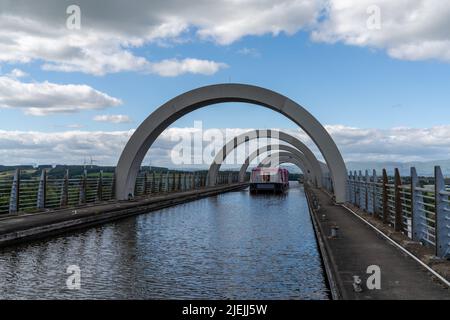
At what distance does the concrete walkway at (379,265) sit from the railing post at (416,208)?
64 centimetres

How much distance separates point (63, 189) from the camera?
18.6 meters

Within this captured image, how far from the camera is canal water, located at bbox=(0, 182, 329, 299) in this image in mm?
6605

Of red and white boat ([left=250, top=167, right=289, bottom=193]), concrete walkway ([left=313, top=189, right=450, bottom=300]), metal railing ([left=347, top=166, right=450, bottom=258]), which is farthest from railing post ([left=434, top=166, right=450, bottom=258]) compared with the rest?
red and white boat ([left=250, top=167, right=289, bottom=193])

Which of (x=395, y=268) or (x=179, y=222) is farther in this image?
(x=179, y=222)

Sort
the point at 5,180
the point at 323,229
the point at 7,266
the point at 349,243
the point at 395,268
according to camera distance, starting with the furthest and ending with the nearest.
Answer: the point at 5,180 < the point at 323,229 < the point at 349,243 < the point at 7,266 < the point at 395,268

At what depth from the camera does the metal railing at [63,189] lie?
1541cm

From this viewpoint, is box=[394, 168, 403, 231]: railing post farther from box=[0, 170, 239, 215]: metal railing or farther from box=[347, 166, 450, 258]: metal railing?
box=[0, 170, 239, 215]: metal railing

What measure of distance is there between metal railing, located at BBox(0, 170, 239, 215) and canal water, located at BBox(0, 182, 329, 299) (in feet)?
12.5

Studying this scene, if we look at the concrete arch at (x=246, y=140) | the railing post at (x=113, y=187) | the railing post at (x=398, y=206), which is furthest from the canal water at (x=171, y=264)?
the concrete arch at (x=246, y=140)

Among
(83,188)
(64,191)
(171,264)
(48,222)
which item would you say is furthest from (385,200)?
(83,188)

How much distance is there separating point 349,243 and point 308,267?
1820mm
